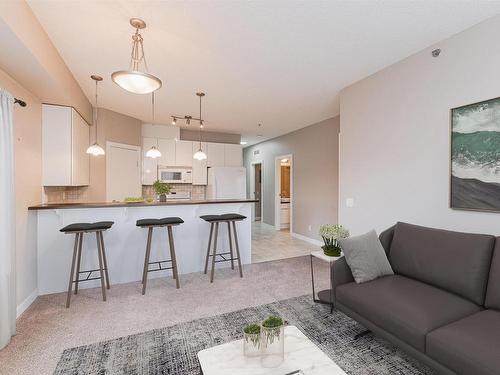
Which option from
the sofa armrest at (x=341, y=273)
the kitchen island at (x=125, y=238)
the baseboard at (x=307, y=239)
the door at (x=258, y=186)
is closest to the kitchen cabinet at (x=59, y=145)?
the kitchen island at (x=125, y=238)

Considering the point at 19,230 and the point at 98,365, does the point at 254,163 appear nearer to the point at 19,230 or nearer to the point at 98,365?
the point at 19,230

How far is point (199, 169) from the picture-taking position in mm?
6098

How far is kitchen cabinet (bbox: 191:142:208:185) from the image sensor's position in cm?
604

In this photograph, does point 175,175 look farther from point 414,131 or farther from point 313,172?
point 414,131

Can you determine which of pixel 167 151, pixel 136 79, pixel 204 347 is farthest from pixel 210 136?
pixel 204 347

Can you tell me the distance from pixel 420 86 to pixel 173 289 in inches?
146

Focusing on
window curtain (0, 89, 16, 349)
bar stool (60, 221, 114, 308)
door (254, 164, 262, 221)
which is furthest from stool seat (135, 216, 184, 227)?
door (254, 164, 262, 221)

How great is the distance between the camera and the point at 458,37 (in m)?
2.28

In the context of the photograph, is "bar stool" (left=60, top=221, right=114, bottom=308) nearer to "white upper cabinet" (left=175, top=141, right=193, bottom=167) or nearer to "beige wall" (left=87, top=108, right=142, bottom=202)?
"beige wall" (left=87, top=108, right=142, bottom=202)

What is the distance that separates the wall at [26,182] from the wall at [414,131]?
397cm

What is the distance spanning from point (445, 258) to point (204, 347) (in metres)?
2.10

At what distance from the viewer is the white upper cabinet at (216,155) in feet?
20.4

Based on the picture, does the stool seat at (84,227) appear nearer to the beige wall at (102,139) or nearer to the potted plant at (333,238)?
the beige wall at (102,139)

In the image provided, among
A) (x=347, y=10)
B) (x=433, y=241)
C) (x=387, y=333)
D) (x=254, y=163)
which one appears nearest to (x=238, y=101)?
(x=347, y=10)
